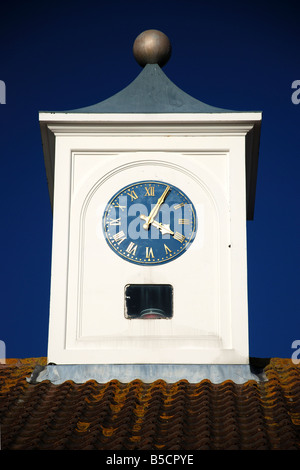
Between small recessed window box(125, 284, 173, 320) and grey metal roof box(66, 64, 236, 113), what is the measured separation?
303cm

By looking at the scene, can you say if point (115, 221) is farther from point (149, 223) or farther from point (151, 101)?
point (151, 101)

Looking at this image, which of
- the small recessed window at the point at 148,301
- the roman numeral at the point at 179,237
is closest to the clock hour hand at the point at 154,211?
the roman numeral at the point at 179,237

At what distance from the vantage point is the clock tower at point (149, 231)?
14.4m

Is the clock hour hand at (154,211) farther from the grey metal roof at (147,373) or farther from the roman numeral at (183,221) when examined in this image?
the grey metal roof at (147,373)

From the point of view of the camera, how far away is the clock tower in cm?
1439

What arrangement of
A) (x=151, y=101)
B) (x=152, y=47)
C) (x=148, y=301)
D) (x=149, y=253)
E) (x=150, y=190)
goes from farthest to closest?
1. (x=152, y=47)
2. (x=151, y=101)
3. (x=150, y=190)
4. (x=149, y=253)
5. (x=148, y=301)

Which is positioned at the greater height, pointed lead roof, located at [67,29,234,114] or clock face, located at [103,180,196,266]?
pointed lead roof, located at [67,29,234,114]

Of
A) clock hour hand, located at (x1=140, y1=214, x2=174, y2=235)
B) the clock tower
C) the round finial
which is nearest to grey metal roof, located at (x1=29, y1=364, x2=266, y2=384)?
the clock tower

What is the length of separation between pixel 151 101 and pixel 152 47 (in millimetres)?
1270

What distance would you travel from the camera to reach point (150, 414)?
12.3 m

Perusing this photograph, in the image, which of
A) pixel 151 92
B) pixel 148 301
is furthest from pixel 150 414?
pixel 151 92

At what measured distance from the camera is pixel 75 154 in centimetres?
1558

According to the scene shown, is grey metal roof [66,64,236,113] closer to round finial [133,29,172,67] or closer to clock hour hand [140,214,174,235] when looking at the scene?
round finial [133,29,172,67]
